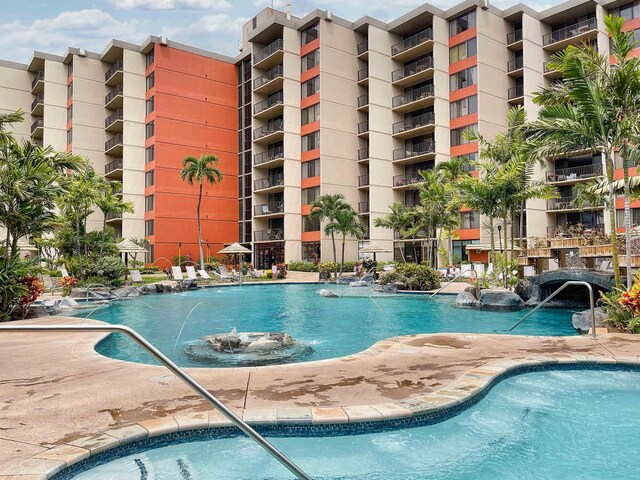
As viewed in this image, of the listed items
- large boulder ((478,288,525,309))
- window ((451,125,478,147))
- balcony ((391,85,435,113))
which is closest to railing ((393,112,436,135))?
balcony ((391,85,435,113))

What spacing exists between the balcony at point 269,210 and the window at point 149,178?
10.1 meters

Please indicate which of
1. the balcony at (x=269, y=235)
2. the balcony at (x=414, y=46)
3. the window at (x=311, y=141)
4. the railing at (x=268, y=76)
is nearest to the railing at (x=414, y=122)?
the balcony at (x=414, y=46)

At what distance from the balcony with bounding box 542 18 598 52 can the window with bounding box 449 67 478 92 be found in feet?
20.1

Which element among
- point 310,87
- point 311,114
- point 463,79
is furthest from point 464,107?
point 310,87

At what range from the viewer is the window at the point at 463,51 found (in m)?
39.0

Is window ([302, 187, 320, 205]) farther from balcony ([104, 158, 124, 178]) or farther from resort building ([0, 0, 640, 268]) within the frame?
balcony ([104, 158, 124, 178])

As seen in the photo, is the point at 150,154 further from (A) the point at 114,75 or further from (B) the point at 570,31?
(B) the point at 570,31

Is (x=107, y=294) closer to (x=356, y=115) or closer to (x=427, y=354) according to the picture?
(x=427, y=354)

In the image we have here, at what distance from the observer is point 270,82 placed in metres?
43.5

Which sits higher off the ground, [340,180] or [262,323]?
[340,180]

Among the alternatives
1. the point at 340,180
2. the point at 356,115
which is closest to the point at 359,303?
the point at 340,180

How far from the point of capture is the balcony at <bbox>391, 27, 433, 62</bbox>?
133 ft

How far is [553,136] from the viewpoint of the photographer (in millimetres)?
11633

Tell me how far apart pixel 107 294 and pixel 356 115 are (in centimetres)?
2984
